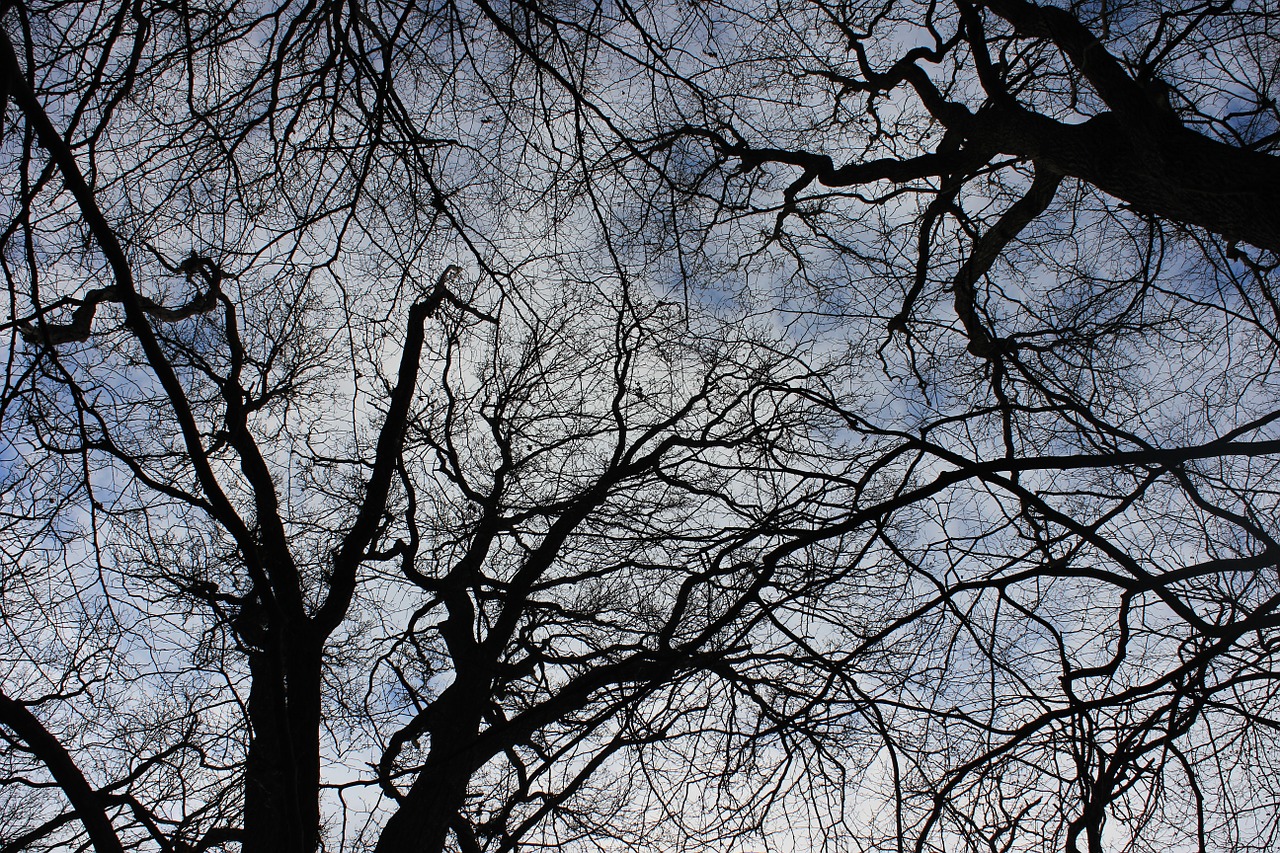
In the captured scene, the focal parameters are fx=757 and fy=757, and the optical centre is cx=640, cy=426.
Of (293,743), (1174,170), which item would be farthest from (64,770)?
(1174,170)

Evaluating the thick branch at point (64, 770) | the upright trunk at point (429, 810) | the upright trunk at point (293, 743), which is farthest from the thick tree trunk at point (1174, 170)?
the thick branch at point (64, 770)

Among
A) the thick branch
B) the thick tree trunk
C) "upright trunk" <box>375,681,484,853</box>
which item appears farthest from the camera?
"upright trunk" <box>375,681,484,853</box>

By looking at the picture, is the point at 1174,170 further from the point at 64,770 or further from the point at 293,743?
the point at 64,770

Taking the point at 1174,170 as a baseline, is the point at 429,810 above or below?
below

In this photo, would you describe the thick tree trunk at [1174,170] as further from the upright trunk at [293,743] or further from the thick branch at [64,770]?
the thick branch at [64,770]

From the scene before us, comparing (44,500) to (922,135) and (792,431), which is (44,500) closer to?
(792,431)

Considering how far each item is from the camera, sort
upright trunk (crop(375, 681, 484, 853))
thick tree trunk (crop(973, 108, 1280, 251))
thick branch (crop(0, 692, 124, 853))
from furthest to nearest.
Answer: upright trunk (crop(375, 681, 484, 853)), thick tree trunk (crop(973, 108, 1280, 251)), thick branch (crop(0, 692, 124, 853))

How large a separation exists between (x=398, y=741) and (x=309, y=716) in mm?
1686

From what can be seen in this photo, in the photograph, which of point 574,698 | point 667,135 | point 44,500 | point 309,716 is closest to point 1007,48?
point 667,135

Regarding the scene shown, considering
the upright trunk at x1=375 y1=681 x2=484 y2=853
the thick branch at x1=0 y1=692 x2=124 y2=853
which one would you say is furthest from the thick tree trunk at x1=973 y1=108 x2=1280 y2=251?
the thick branch at x1=0 y1=692 x2=124 y2=853

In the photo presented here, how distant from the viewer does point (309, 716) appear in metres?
2.76

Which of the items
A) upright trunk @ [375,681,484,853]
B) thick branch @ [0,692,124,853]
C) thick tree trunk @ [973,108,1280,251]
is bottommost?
thick branch @ [0,692,124,853]

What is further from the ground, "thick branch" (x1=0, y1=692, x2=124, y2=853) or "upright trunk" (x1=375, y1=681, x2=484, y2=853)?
"upright trunk" (x1=375, y1=681, x2=484, y2=853)

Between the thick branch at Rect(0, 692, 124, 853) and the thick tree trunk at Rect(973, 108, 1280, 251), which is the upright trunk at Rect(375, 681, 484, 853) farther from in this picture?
the thick tree trunk at Rect(973, 108, 1280, 251)
